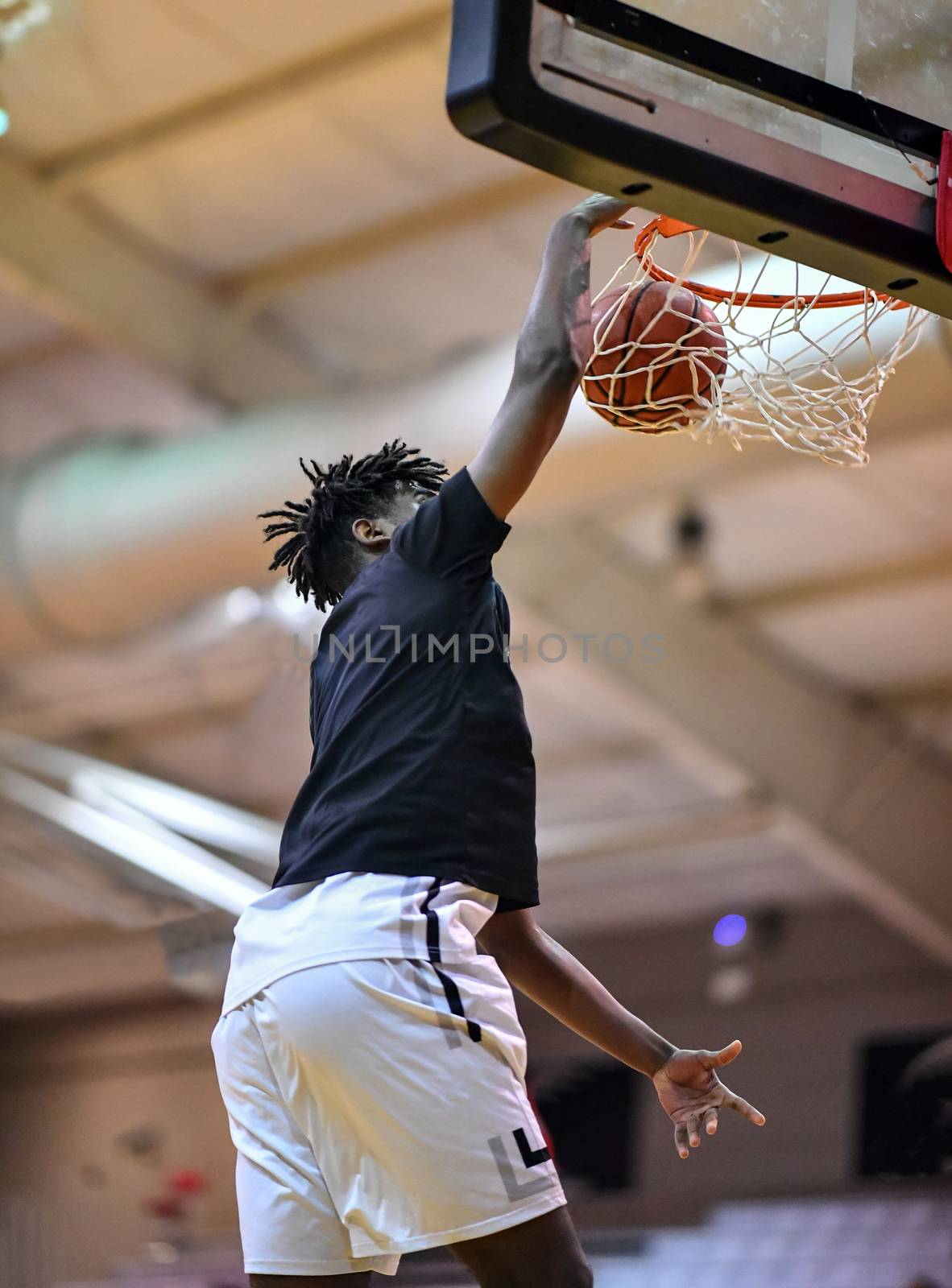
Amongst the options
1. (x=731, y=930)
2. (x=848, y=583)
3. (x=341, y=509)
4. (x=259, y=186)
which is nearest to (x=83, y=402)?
(x=259, y=186)

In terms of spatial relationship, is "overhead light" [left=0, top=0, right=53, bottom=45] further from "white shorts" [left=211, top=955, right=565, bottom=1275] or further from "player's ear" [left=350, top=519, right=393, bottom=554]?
"white shorts" [left=211, top=955, right=565, bottom=1275]

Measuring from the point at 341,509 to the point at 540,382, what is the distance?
19.6 inches

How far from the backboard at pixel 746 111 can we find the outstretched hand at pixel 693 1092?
3.93 ft

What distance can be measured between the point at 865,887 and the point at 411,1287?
11.0 ft

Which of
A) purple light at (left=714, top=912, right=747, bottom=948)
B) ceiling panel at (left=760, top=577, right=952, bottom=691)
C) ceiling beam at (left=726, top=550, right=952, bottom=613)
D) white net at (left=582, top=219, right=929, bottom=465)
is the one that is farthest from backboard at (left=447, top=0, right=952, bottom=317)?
purple light at (left=714, top=912, right=747, bottom=948)

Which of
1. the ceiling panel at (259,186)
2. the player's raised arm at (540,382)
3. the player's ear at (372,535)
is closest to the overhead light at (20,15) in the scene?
the ceiling panel at (259,186)

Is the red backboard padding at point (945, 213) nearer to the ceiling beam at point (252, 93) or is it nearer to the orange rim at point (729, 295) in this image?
the orange rim at point (729, 295)

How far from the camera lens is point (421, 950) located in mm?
2256

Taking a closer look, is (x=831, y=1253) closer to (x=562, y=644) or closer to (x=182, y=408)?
(x=562, y=644)

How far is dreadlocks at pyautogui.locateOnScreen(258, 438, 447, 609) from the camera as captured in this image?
8.89ft

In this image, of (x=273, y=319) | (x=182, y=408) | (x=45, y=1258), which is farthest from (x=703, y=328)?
(x=45, y=1258)

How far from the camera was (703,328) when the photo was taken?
312 cm

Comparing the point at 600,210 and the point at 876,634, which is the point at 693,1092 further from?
the point at 876,634

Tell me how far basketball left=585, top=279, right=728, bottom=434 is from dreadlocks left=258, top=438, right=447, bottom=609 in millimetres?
514
